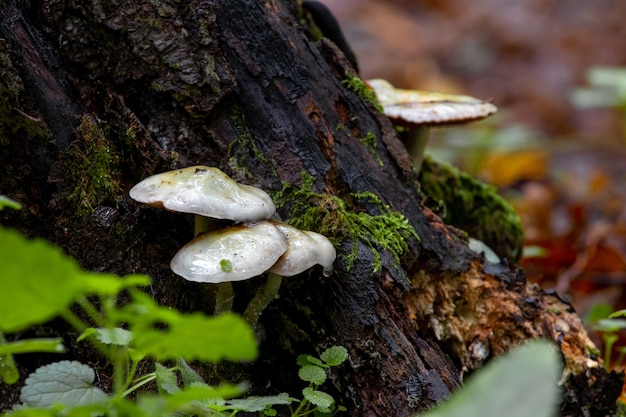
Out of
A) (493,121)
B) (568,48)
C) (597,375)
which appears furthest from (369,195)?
(568,48)

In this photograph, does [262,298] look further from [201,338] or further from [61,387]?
[201,338]

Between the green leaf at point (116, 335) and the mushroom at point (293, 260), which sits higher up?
the green leaf at point (116, 335)

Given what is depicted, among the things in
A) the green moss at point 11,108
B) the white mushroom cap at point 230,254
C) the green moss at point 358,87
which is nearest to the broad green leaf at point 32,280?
the white mushroom cap at point 230,254

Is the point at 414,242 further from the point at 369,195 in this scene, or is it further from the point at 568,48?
the point at 568,48

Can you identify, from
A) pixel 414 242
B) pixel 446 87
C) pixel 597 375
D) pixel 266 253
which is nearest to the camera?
pixel 266 253

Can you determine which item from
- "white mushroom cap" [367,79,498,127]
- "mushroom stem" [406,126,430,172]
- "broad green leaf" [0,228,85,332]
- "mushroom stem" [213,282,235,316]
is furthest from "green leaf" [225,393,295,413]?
"mushroom stem" [406,126,430,172]

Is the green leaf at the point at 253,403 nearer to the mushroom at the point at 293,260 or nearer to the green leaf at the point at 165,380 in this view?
the green leaf at the point at 165,380

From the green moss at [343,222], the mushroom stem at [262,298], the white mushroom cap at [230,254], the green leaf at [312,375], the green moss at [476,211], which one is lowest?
the green moss at [476,211]
